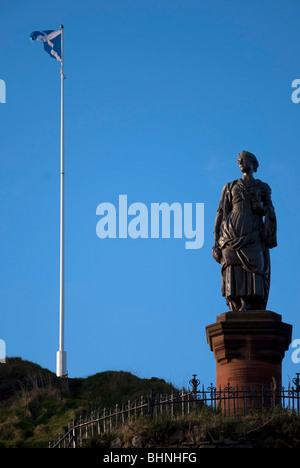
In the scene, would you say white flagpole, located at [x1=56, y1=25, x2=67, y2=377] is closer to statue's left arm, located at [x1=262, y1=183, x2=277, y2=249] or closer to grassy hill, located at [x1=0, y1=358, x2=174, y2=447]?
grassy hill, located at [x1=0, y1=358, x2=174, y2=447]

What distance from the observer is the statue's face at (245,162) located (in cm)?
2212

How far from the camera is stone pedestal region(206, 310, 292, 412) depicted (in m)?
20.3

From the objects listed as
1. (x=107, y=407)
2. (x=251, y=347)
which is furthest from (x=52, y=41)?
(x=251, y=347)

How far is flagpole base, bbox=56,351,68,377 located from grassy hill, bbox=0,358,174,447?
42.7 inches

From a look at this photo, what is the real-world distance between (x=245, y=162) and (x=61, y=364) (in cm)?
1338

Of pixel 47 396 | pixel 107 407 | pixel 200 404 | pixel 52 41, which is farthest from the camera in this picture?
pixel 52 41

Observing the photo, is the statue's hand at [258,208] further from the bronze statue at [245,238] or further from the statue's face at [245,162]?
the statue's face at [245,162]

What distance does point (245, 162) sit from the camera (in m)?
22.1

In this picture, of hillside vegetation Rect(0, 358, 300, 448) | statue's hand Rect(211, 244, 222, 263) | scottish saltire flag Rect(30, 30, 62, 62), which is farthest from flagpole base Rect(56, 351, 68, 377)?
scottish saltire flag Rect(30, 30, 62, 62)

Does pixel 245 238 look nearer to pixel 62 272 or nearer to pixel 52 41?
pixel 62 272

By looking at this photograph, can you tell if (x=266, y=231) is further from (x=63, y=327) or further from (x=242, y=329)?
(x=63, y=327)
